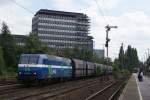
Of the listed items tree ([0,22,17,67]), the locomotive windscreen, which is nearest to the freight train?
the locomotive windscreen

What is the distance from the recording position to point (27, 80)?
106 feet

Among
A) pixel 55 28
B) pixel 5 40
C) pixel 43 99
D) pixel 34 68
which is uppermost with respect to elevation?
pixel 55 28

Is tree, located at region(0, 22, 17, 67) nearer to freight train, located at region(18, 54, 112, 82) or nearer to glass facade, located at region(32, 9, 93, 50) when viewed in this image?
freight train, located at region(18, 54, 112, 82)

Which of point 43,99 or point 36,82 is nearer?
point 43,99

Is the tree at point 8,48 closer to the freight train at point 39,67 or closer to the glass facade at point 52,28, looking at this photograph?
the freight train at point 39,67

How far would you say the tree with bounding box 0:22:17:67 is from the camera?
266 feet

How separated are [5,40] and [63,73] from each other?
45864 millimetres

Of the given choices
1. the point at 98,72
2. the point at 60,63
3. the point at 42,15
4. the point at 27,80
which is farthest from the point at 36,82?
the point at 42,15

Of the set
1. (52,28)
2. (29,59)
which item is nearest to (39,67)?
(29,59)

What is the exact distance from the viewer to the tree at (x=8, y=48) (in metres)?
81.0

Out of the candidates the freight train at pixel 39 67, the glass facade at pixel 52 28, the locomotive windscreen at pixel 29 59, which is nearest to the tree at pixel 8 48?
the freight train at pixel 39 67

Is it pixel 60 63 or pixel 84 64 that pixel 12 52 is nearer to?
pixel 84 64

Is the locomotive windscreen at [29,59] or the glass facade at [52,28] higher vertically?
the glass facade at [52,28]

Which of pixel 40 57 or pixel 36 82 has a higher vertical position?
pixel 40 57
